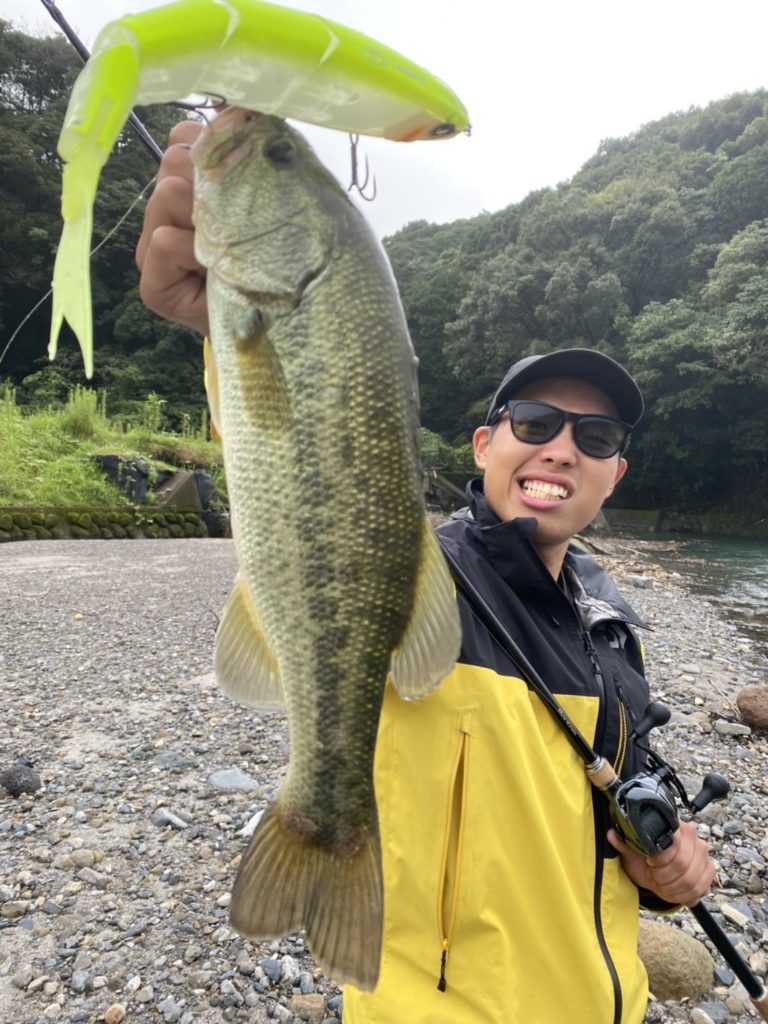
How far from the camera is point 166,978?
2.60m

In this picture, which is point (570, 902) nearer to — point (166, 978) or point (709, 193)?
point (166, 978)

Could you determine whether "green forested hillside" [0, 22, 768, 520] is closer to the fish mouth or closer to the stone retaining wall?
the stone retaining wall

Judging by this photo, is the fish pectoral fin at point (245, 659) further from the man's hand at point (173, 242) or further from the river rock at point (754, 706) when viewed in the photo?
the river rock at point (754, 706)

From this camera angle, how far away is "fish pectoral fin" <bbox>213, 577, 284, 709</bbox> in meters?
1.44

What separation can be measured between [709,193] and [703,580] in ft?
92.9

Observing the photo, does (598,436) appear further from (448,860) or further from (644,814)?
(448,860)

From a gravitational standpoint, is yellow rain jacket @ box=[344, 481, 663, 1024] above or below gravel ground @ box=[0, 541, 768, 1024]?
above

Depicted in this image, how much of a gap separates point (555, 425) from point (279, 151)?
1399mm

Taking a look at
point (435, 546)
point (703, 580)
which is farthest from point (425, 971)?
point (703, 580)

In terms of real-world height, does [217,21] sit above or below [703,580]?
above

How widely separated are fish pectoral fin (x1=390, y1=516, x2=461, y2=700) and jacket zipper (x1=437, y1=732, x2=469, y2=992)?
1.37ft

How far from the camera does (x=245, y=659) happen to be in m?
1.46

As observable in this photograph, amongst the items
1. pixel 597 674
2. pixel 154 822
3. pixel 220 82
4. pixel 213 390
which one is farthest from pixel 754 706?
pixel 220 82

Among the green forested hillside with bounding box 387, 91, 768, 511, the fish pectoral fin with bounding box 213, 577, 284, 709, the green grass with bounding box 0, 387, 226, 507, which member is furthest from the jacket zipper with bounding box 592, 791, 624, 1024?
the green forested hillside with bounding box 387, 91, 768, 511
